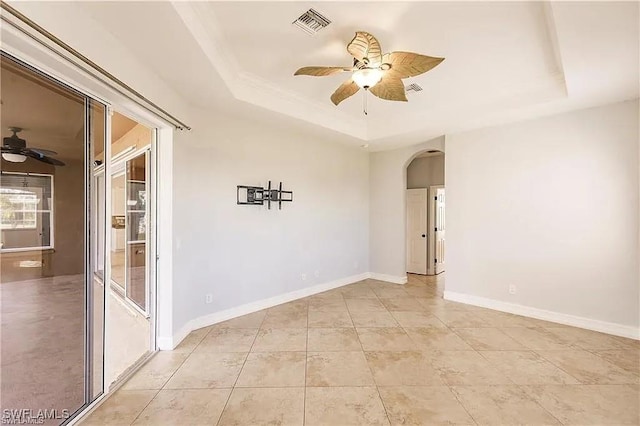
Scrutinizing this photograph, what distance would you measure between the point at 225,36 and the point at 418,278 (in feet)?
18.7

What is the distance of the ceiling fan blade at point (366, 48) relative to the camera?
209 centimetres

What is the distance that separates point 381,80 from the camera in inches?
103

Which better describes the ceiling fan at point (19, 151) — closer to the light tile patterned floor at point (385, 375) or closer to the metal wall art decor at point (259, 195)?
the light tile patterned floor at point (385, 375)

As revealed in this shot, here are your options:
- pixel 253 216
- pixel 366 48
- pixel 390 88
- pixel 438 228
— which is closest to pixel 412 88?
pixel 390 88

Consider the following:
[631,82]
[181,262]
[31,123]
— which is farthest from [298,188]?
[631,82]

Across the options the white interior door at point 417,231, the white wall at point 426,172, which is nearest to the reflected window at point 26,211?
the white interior door at point 417,231

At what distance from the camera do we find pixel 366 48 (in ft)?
7.23

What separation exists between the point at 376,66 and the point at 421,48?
0.57 meters

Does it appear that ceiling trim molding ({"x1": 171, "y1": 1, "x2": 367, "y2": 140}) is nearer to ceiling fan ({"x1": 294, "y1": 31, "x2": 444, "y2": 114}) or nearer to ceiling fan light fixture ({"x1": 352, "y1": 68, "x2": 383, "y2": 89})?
ceiling fan ({"x1": 294, "y1": 31, "x2": 444, "y2": 114})

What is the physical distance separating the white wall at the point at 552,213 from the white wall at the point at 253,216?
2.01m

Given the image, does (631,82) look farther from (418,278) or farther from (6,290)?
(6,290)

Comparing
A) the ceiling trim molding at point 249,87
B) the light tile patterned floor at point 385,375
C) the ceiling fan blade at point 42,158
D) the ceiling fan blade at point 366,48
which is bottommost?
the light tile patterned floor at point 385,375

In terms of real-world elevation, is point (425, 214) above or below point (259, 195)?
below

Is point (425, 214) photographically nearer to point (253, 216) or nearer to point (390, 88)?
point (253, 216)
